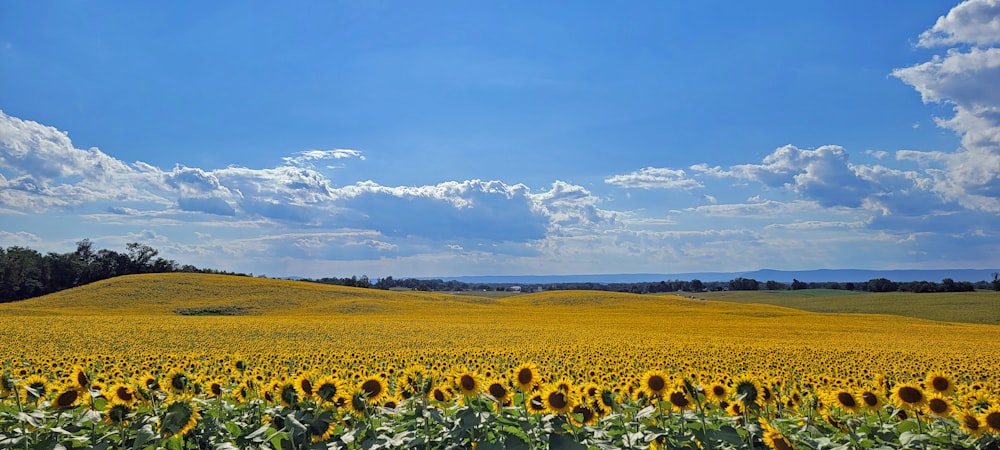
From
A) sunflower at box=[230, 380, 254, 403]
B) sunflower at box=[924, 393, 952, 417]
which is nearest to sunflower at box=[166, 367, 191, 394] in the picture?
sunflower at box=[230, 380, 254, 403]

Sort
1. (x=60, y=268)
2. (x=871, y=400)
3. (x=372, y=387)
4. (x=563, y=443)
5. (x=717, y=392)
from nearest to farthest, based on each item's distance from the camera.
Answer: (x=563, y=443), (x=717, y=392), (x=871, y=400), (x=372, y=387), (x=60, y=268)

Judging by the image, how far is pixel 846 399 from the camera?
15.2ft

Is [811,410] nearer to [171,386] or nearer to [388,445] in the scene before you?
[388,445]

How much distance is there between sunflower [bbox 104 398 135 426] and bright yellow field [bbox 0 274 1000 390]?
2894mm

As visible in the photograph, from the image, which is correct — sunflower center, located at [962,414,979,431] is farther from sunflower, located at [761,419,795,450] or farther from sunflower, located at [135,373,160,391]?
sunflower, located at [135,373,160,391]

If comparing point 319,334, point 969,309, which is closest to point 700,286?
point 969,309

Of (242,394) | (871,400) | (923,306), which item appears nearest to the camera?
(871,400)

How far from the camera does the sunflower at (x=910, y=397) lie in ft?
14.2

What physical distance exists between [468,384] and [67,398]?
275cm

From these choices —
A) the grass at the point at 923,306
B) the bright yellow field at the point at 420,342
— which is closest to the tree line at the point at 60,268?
the bright yellow field at the point at 420,342

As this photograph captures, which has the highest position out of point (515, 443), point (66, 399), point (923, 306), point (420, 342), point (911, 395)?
point (911, 395)

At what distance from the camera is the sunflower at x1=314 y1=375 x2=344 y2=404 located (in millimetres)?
4238

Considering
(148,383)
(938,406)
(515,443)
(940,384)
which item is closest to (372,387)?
(515,443)

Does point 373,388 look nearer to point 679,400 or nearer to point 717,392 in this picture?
point 679,400
